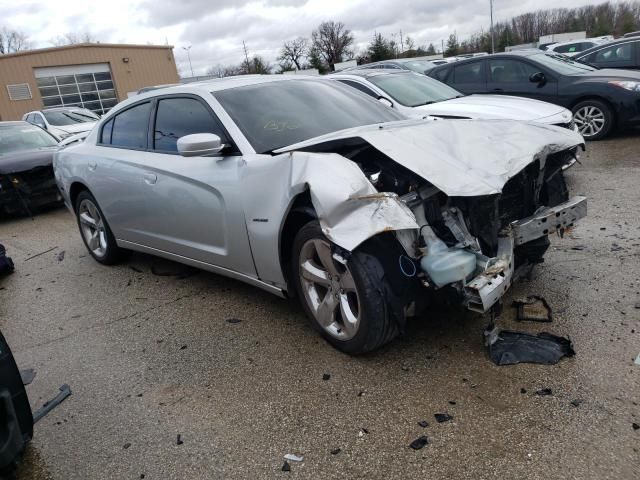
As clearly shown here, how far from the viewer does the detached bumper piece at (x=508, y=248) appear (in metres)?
2.57

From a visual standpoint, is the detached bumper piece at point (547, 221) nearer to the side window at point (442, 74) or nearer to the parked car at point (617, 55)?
the side window at point (442, 74)

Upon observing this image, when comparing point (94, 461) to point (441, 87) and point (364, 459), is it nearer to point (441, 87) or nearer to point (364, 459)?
point (364, 459)

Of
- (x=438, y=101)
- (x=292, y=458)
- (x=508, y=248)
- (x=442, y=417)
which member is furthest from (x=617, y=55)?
(x=292, y=458)

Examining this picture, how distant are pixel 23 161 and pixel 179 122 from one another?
5.37 m

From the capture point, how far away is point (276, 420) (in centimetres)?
259

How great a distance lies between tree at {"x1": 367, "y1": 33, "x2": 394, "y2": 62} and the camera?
51812mm

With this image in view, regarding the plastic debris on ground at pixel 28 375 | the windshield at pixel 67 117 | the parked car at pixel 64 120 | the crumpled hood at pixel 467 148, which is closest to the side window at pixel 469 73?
the crumpled hood at pixel 467 148

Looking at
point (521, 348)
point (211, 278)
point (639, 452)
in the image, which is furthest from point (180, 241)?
point (639, 452)

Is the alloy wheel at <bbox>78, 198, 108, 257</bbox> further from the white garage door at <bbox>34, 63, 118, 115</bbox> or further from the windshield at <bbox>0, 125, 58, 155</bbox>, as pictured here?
the white garage door at <bbox>34, 63, 118, 115</bbox>

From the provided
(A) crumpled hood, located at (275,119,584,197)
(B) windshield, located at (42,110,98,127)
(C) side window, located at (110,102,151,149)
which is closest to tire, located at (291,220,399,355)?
(A) crumpled hood, located at (275,119,584,197)

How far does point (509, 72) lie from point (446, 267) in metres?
7.99

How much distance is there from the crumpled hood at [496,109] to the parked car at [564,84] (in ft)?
5.61

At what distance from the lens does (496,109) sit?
22.9ft

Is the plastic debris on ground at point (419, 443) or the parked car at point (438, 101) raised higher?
the parked car at point (438, 101)
